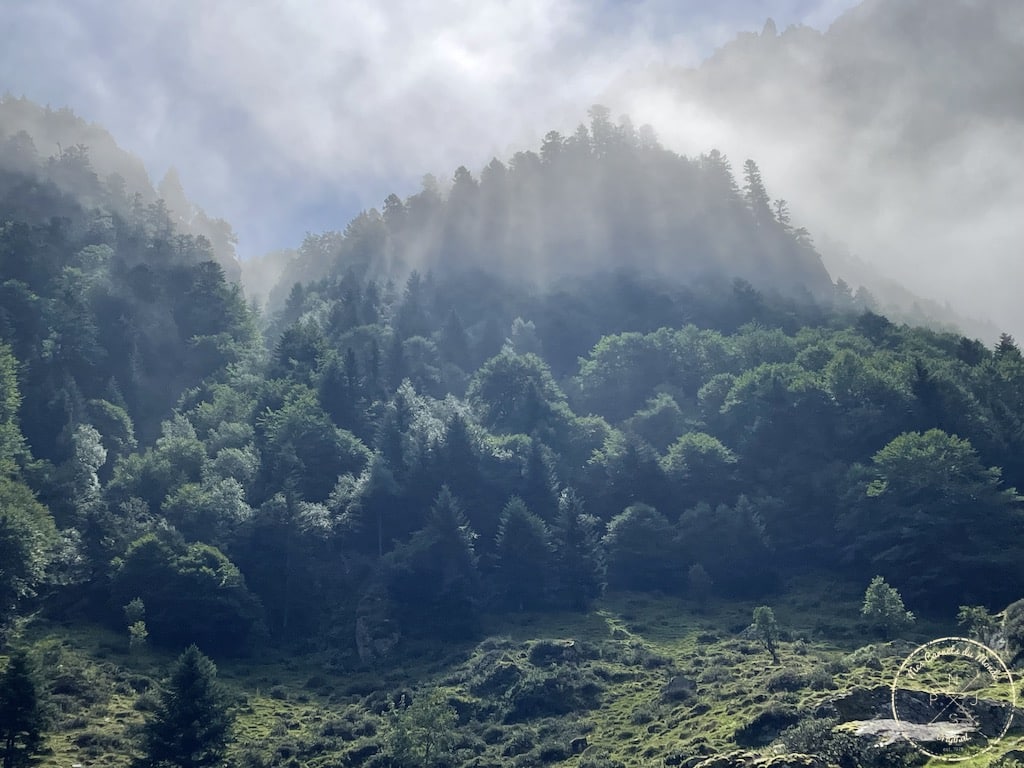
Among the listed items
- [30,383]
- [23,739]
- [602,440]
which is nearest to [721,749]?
[23,739]

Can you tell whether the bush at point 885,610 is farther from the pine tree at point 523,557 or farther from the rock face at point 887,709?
the pine tree at point 523,557

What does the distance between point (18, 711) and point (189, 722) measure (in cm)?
1087

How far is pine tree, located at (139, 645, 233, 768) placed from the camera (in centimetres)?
6238

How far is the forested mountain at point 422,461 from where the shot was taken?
3775 inches

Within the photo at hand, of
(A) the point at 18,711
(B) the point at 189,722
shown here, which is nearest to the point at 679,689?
(B) the point at 189,722

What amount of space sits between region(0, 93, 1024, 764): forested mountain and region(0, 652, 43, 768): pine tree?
10.6 m

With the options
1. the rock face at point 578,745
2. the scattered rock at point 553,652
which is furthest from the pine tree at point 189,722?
the scattered rock at point 553,652

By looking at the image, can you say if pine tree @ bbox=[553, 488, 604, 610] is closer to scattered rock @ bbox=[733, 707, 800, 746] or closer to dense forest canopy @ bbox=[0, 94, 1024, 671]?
dense forest canopy @ bbox=[0, 94, 1024, 671]

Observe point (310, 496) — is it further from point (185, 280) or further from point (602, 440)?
point (185, 280)

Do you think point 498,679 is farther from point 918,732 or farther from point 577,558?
point 918,732

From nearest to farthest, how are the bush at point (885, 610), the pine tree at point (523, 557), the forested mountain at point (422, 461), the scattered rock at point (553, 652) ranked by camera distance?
the bush at point (885, 610), the scattered rock at point (553, 652), the forested mountain at point (422, 461), the pine tree at point (523, 557)

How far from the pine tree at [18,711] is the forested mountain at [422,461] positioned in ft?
34.9

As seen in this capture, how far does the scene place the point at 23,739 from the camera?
194ft

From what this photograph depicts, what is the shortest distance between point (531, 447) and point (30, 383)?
72252 mm
